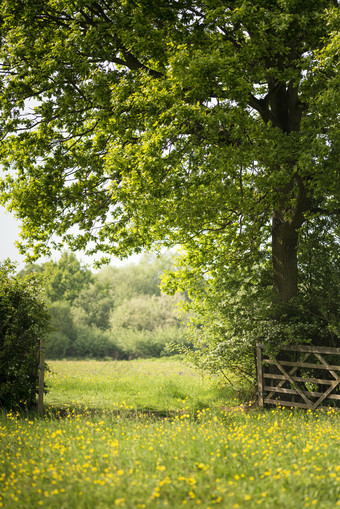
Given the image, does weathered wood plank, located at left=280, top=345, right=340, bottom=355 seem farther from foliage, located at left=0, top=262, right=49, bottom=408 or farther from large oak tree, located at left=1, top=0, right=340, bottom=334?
foliage, located at left=0, top=262, right=49, bottom=408

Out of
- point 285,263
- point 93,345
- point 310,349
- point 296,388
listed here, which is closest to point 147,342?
point 93,345

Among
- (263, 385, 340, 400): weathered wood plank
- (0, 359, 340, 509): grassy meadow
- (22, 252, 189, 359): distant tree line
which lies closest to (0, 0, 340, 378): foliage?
(263, 385, 340, 400): weathered wood plank

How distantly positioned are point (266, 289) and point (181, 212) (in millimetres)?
3388

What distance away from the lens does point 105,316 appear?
52.1 metres

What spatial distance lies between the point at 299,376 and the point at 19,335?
7.80 metres

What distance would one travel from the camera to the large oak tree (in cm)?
896

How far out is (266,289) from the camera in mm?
12664

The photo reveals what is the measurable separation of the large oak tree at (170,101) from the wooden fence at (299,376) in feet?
5.44

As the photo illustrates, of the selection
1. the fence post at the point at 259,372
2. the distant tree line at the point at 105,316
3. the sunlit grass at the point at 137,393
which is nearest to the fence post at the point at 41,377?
the sunlit grass at the point at 137,393

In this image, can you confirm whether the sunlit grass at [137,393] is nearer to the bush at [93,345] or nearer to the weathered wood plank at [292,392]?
the weathered wood plank at [292,392]

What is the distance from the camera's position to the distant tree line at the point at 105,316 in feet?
134

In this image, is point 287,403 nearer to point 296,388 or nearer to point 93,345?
point 296,388

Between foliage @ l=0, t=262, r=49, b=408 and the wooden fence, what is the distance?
6179 millimetres

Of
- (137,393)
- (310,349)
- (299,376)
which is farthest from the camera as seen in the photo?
(137,393)
